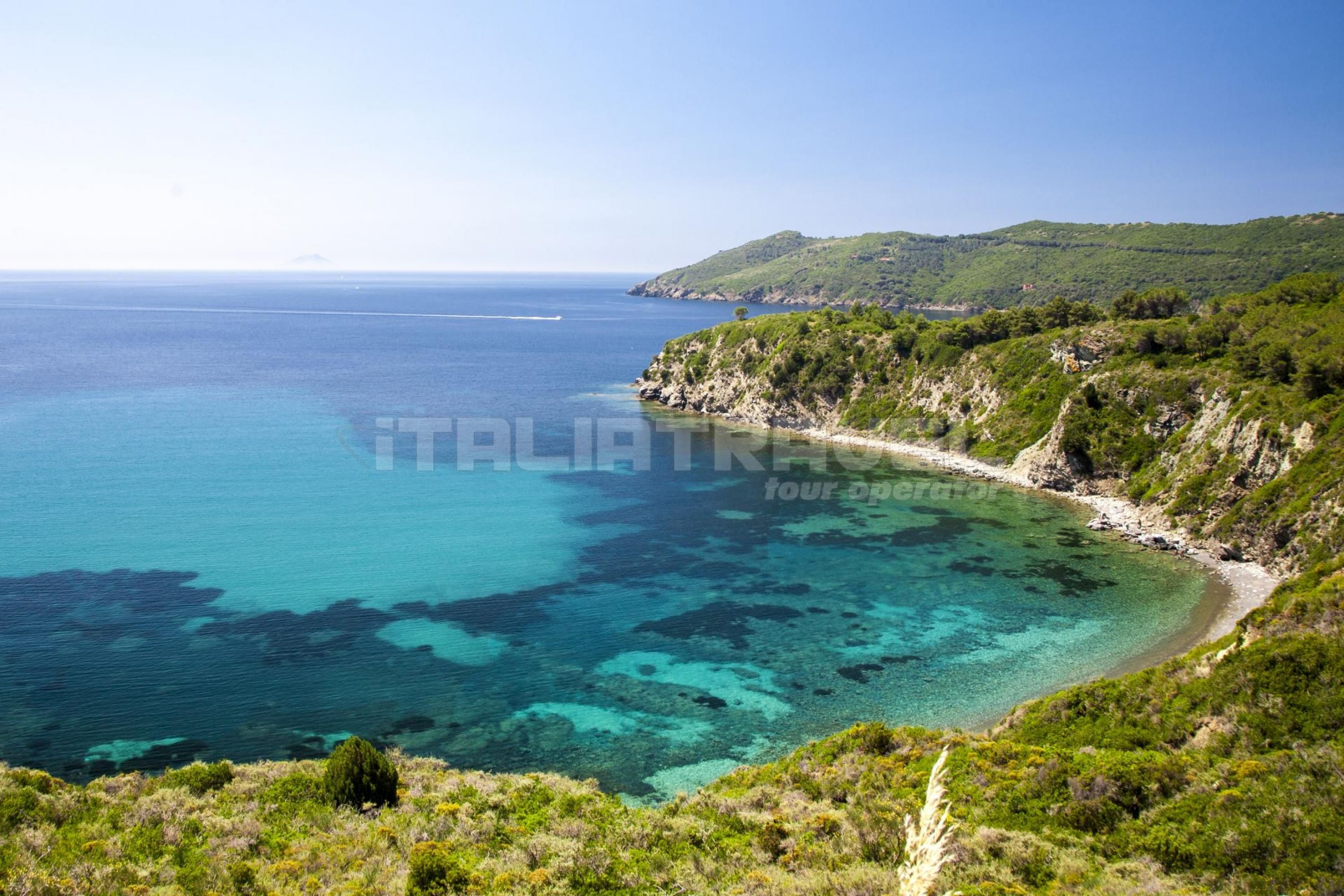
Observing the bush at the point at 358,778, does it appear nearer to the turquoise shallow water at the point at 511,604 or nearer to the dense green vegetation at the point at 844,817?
the dense green vegetation at the point at 844,817

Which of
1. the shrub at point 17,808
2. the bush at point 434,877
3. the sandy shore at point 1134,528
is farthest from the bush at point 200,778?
the sandy shore at point 1134,528

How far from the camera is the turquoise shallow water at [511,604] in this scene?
102 ft

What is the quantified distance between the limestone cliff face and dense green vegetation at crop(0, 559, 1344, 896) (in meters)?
31.0

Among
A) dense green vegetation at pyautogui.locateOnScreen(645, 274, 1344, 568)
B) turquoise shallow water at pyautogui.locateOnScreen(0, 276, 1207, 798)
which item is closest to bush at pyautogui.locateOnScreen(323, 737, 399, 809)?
turquoise shallow water at pyautogui.locateOnScreen(0, 276, 1207, 798)

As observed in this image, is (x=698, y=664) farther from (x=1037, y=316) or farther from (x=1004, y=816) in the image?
(x=1037, y=316)

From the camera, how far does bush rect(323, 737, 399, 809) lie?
21281mm

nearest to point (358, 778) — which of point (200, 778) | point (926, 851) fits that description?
point (200, 778)

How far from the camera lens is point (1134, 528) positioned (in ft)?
186

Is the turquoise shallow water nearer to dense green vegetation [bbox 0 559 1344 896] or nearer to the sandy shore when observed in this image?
the sandy shore

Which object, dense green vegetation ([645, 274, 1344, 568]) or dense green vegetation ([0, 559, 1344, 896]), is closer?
dense green vegetation ([0, 559, 1344, 896])

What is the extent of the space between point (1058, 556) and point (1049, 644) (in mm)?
14678

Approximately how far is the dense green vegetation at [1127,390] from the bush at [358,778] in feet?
164

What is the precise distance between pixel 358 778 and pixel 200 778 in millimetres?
A: 4791

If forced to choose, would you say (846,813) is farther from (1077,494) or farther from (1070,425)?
(1070,425)
